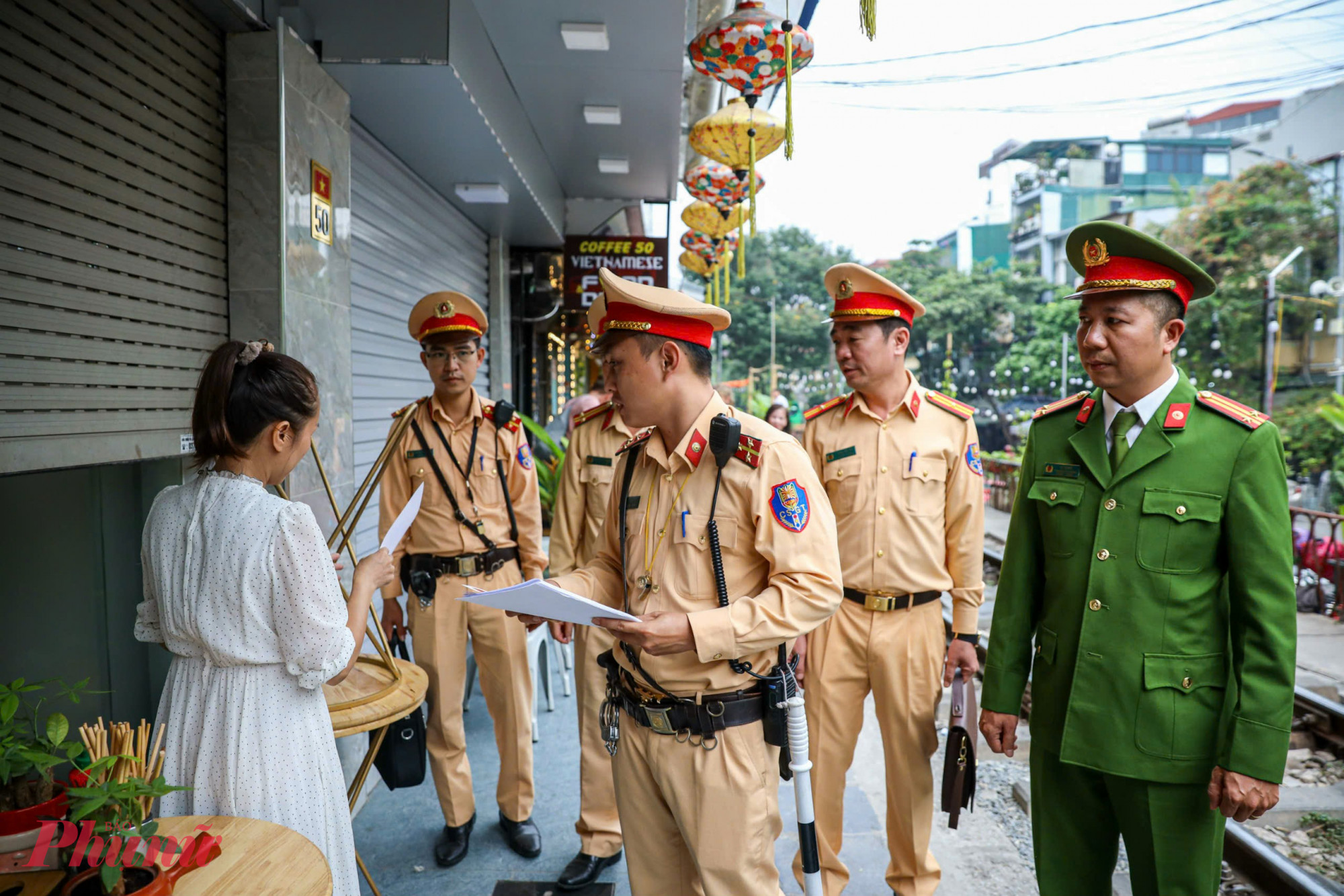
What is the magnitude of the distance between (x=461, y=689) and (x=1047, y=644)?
94.9 inches

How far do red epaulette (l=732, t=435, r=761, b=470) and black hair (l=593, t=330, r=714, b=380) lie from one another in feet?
0.65

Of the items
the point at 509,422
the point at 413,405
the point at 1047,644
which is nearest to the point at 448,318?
the point at 413,405

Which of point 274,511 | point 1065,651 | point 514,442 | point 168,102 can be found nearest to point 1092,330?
point 1065,651

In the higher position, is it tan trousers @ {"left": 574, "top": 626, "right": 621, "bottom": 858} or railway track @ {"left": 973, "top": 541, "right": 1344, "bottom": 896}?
tan trousers @ {"left": 574, "top": 626, "right": 621, "bottom": 858}

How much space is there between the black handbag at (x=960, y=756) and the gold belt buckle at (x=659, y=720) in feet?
4.09

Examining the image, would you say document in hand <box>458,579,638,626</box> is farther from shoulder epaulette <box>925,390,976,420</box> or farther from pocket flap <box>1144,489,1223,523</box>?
shoulder epaulette <box>925,390,976,420</box>

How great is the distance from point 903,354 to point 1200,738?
1716 mm

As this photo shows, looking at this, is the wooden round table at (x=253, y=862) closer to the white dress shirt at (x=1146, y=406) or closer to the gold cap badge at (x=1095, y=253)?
the white dress shirt at (x=1146, y=406)

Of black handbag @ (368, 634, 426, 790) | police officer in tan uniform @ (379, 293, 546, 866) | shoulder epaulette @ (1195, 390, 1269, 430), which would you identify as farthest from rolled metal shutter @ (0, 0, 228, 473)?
shoulder epaulette @ (1195, 390, 1269, 430)

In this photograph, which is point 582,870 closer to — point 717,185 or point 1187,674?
point 1187,674

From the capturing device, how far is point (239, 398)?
1912mm

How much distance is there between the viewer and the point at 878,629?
3096mm

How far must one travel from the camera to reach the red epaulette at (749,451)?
205 cm

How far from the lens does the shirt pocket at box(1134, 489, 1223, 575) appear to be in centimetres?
210
